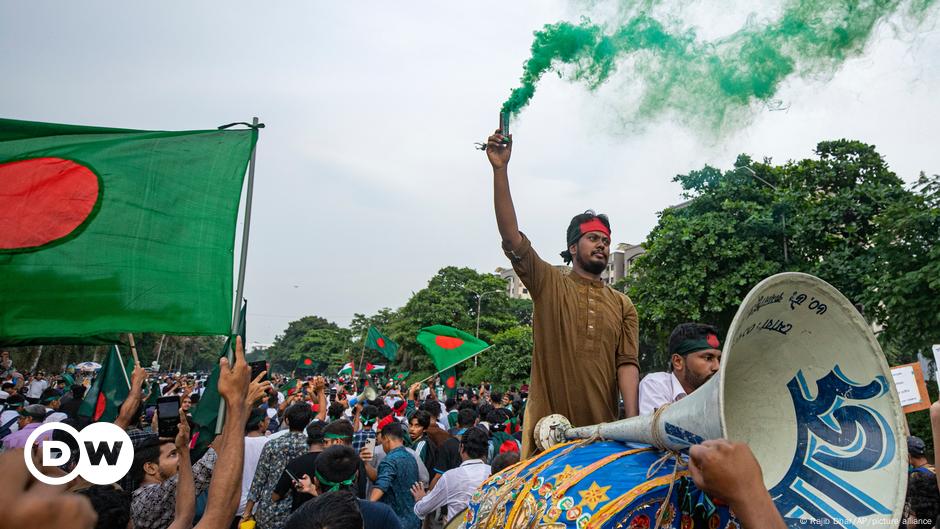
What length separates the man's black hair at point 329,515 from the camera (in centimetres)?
266

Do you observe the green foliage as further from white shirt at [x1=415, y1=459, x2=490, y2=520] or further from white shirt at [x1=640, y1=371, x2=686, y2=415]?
white shirt at [x1=640, y1=371, x2=686, y2=415]

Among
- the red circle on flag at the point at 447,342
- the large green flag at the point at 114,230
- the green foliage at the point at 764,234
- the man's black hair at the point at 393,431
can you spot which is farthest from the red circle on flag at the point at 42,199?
the green foliage at the point at 764,234

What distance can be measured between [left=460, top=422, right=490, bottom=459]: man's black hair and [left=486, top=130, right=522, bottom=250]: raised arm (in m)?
3.32

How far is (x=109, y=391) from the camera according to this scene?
813cm

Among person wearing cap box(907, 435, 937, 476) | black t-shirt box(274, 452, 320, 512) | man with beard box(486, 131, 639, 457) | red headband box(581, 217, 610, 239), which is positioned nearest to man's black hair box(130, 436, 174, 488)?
black t-shirt box(274, 452, 320, 512)

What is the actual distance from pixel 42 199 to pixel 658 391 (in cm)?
482

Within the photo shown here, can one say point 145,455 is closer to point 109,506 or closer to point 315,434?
point 315,434

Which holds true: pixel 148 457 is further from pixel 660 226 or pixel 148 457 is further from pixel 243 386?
pixel 660 226

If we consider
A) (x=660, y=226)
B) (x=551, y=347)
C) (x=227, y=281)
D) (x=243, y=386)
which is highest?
(x=660, y=226)

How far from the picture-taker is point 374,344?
64.4 ft

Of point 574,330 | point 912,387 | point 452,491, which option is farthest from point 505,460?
point 912,387

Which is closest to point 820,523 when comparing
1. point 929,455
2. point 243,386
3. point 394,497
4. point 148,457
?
point 243,386

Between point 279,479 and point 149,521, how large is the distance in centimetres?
138

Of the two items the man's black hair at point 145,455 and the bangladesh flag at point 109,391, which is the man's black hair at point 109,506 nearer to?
the man's black hair at point 145,455
